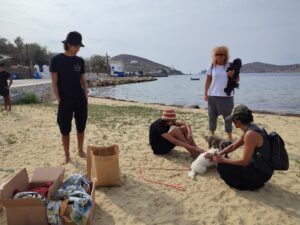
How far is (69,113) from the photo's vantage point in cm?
506

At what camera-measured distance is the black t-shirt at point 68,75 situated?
4867 millimetres

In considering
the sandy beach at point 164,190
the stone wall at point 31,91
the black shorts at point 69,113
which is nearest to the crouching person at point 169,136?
the sandy beach at point 164,190

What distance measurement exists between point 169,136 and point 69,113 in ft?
5.68

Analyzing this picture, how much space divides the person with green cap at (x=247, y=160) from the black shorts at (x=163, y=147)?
4.71ft

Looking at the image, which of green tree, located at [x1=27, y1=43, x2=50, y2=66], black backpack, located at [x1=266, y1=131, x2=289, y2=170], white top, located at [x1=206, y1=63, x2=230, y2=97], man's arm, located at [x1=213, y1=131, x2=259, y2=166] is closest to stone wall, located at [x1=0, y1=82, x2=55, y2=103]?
white top, located at [x1=206, y1=63, x2=230, y2=97]

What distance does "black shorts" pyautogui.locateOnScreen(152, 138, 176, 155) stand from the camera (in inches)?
218

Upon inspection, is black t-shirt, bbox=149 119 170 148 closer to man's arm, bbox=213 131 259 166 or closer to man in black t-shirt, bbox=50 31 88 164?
man in black t-shirt, bbox=50 31 88 164

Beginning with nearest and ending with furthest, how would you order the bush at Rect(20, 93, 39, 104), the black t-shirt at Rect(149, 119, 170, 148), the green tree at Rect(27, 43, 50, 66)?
the black t-shirt at Rect(149, 119, 170, 148)
the bush at Rect(20, 93, 39, 104)
the green tree at Rect(27, 43, 50, 66)

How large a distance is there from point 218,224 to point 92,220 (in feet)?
4.55

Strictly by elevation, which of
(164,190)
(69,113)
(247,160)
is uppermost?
(69,113)

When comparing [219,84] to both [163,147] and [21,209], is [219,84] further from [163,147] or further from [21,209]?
[21,209]

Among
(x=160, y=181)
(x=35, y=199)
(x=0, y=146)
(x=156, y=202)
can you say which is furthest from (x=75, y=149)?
(x=35, y=199)

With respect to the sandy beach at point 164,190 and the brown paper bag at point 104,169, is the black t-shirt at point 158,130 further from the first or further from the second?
the brown paper bag at point 104,169

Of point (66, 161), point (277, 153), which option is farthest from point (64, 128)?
point (277, 153)
